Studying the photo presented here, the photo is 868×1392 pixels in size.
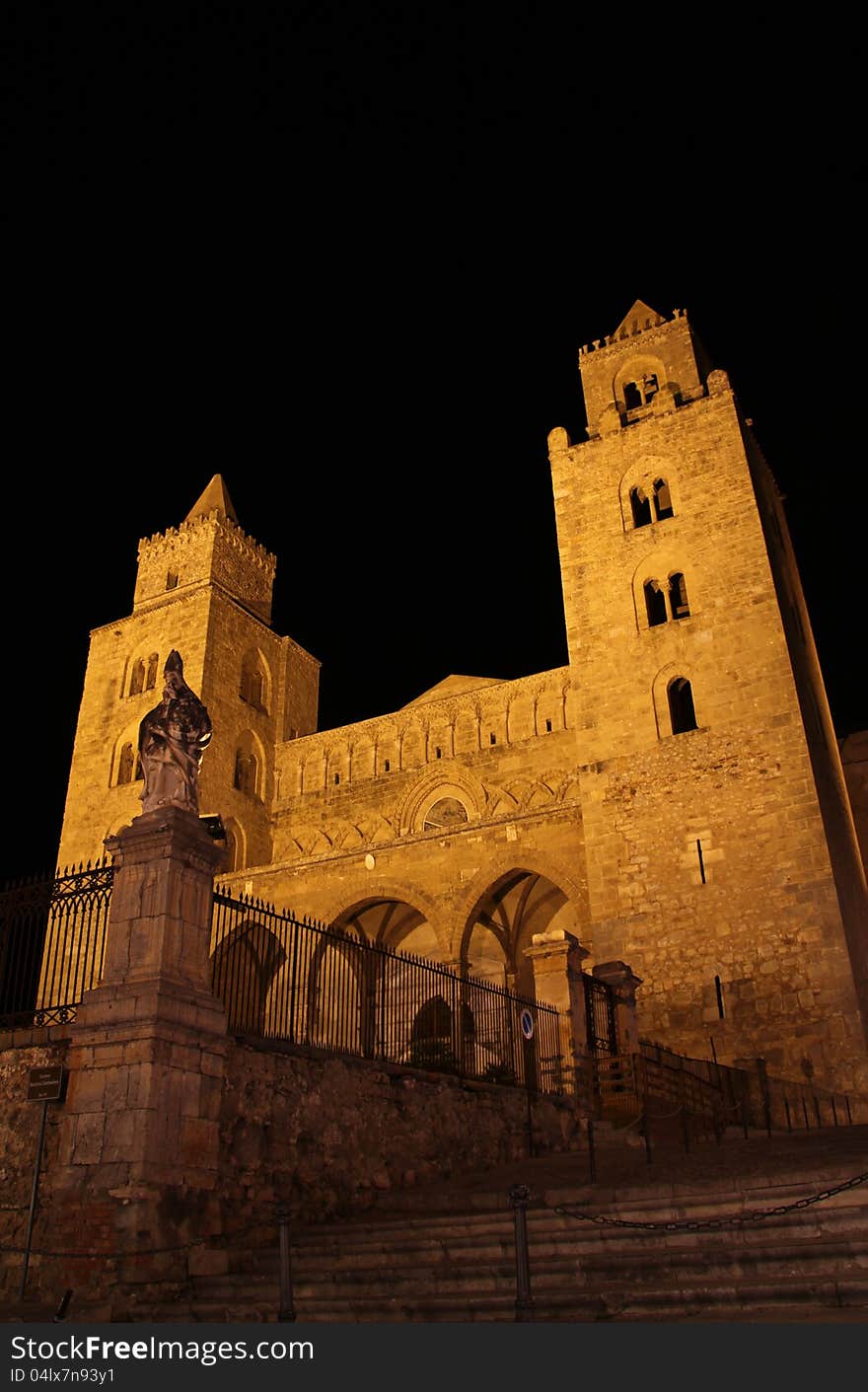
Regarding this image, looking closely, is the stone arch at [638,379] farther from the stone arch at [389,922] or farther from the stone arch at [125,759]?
the stone arch at [125,759]

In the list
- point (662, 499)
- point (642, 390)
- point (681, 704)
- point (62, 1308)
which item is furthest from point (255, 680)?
point (62, 1308)

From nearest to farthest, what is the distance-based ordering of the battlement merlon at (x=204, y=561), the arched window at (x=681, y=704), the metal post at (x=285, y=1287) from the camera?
1. the metal post at (x=285, y=1287)
2. the arched window at (x=681, y=704)
3. the battlement merlon at (x=204, y=561)

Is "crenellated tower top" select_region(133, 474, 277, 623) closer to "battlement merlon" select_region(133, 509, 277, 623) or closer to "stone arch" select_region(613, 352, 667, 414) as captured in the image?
"battlement merlon" select_region(133, 509, 277, 623)

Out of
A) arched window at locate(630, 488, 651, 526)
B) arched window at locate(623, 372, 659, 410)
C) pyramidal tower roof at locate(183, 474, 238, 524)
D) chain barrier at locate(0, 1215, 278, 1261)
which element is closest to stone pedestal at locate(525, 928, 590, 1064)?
chain barrier at locate(0, 1215, 278, 1261)

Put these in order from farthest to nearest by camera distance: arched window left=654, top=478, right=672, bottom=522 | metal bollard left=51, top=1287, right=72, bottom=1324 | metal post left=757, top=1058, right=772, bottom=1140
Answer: arched window left=654, top=478, right=672, bottom=522
metal post left=757, top=1058, right=772, bottom=1140
metal bollard left=51, top=1287, right=72, bottom=1324

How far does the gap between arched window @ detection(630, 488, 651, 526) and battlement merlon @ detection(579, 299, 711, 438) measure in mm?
1891

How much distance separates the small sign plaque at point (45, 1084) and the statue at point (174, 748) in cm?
222

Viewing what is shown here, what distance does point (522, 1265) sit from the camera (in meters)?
6.40

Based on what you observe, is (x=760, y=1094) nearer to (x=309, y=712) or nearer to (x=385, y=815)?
(x=385, y=815)

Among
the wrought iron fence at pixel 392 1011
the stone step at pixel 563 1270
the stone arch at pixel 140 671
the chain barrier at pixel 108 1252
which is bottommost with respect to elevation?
the stone step at pixel 563 1270

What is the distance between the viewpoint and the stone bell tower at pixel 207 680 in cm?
3086

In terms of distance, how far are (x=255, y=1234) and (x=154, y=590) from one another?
28.2 metres

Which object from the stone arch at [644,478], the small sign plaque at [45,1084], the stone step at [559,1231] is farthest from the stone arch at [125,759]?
the stone step at [559,1231]

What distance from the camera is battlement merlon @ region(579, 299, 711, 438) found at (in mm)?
25500
